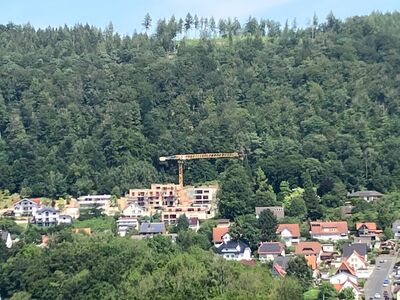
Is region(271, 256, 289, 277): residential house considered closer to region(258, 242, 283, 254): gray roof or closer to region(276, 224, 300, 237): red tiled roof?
region(258, 242, 283, 254): gray roof

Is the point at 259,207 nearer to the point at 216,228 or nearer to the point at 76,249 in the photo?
the point at 216,228

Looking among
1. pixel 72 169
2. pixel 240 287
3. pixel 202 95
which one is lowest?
pixel 240 287

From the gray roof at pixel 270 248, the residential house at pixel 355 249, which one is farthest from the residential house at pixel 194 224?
the residential house at pixel 355 249

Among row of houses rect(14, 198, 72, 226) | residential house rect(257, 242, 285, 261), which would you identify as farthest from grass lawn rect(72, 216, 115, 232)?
residential house rect(257, 242, 285, 261)

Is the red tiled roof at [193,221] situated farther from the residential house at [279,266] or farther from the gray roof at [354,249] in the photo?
the gray roof at [354,249]

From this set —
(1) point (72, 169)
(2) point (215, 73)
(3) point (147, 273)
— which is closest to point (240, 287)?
(3) point (147, 273)

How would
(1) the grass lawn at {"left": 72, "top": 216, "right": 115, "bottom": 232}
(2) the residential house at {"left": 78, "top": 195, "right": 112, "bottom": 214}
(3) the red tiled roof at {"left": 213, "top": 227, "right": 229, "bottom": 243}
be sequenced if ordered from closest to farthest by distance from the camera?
(3) the red tiled roof at {"left": 213, "top": 227, "right": 229, "bottom": 243} → (1) the grass lawn at {"left": 72, "top": 216, "right": 115, "bottom": 232} → (2) the residential house at {"left": 78, "top": 195, "right": 112, "bottom": 214}
